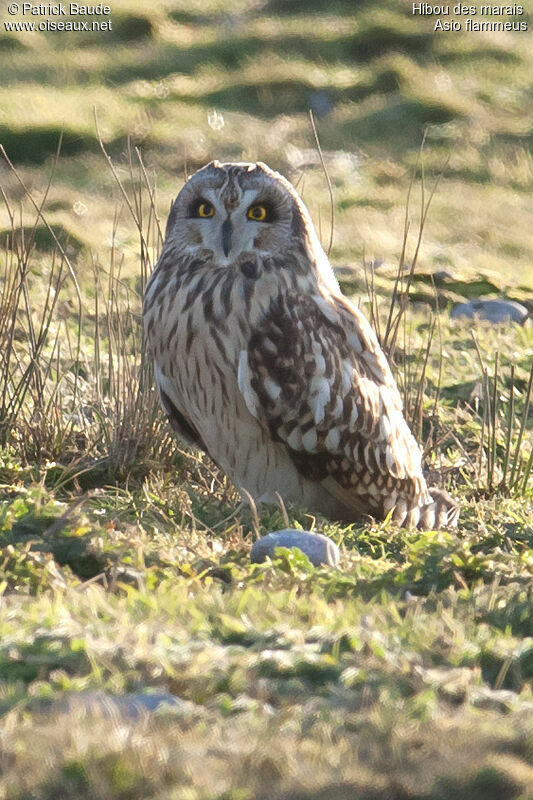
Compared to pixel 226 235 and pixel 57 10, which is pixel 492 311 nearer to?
pixel 226 235

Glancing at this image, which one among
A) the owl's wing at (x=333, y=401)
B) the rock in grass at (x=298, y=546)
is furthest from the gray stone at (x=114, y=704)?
the owl's wing at (x=333, y=401)

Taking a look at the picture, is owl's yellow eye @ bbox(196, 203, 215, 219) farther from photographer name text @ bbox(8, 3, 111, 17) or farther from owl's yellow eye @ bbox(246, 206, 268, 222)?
photographer name text @ bbox(8, 3, 111, 17)

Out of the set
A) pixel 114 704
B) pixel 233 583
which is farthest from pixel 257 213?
pixel 114 704

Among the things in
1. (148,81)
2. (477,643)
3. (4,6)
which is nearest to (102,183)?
(148,81)

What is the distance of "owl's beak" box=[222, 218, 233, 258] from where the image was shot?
567 cm

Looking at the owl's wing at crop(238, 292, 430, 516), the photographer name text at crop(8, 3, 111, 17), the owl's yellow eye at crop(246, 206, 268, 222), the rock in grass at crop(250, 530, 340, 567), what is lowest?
the rock in grass at crop(250, 530, 340, 567)

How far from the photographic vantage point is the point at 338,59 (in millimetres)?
21938

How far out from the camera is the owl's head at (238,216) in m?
5.65

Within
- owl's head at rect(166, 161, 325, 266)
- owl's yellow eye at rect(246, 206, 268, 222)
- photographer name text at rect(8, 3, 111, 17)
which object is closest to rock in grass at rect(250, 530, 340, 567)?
owl's head at rect(166, 161, 325, 266)

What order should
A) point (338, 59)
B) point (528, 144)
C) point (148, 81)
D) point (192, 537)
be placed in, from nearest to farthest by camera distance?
point (192, 537)
point (528, 144)
point (148, 81)
point (338, 59)

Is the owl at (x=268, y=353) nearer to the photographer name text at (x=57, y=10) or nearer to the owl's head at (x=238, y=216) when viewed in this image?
Result: the owl's head at (x=238, y=216)

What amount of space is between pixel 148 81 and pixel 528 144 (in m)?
5.91

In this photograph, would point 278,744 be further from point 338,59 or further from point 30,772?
point 338,59

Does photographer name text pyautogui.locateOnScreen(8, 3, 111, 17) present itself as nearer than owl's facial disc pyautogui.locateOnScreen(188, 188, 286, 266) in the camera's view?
No
